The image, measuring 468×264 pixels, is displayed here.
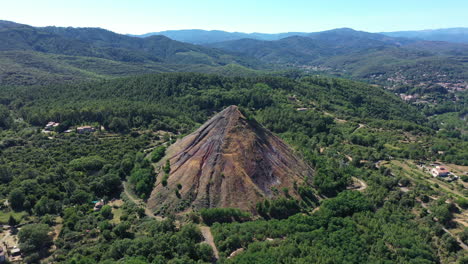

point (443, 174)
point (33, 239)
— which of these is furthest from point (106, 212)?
point (443, 174)

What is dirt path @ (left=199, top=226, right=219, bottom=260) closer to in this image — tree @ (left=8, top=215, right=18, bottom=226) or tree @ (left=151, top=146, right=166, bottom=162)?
tree @ (left=151, top=146, right=166, bottom=162)

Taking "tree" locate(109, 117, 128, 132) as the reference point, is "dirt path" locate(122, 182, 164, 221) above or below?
below

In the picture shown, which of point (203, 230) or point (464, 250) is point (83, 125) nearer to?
point (203, 230)

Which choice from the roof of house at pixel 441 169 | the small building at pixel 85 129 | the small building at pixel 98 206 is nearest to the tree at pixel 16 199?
the small building at pixel 98 206

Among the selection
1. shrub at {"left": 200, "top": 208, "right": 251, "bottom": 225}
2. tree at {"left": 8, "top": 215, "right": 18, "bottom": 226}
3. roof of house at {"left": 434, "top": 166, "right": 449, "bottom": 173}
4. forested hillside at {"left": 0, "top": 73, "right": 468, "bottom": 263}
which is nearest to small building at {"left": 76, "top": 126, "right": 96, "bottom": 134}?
forested hillside at {"left": 0, "top": 73, "right": 468, "bottom": 263}

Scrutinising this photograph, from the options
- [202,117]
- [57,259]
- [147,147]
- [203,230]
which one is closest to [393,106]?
[202,117]

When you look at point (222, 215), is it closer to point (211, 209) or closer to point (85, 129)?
point (211, 209)

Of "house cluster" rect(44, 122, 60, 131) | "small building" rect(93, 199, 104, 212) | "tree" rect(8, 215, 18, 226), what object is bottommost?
"small building" rect(93, 199, 104, 212)
